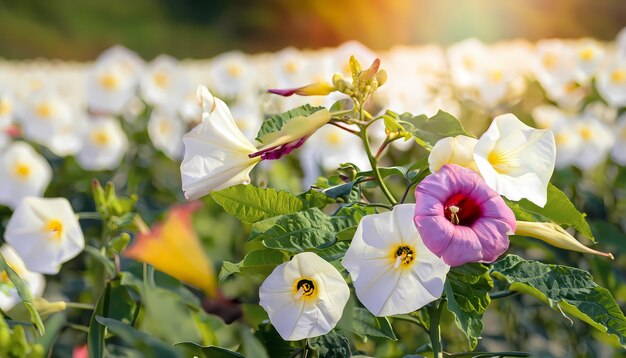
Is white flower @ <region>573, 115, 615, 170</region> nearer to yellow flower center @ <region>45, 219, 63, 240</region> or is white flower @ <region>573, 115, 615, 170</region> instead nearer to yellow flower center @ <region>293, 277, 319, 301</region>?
yellow flower center @ <region>45, 219, 63, 240</region>

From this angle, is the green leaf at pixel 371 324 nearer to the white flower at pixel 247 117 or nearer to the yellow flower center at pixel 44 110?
the white flower at pixel 247 117

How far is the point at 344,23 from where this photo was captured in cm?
1622

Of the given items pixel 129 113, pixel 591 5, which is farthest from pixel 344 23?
pixel 129 113

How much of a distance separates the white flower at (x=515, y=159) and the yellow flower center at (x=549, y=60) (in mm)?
1532

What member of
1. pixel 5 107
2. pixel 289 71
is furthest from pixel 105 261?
pixel 5 107

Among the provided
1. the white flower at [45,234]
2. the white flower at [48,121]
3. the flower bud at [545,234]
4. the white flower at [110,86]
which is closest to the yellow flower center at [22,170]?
the white flower at [48,121]

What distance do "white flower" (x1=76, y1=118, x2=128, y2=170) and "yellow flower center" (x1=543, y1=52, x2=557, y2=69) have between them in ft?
3.42

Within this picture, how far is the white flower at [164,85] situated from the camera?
8.12 feet

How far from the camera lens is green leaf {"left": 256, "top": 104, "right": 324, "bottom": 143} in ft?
2.85

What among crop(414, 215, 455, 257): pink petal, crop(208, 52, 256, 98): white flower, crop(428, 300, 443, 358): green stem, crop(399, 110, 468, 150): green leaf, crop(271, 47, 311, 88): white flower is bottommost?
crop(208, 52, 256, 98): white flower

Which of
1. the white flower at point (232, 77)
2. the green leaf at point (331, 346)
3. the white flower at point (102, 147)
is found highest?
the green leaf at point (331, 346)

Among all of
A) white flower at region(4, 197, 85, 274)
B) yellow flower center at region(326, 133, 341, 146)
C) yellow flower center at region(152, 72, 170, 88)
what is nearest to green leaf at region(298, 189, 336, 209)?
white flower at region(4, 197, 85, 274)

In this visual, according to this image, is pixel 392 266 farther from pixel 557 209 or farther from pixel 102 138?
pixel 102 138

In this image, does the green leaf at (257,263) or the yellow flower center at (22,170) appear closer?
the green leaf at (257,263)
